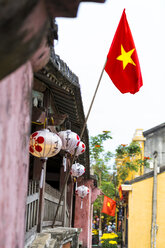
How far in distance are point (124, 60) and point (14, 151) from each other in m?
5.16

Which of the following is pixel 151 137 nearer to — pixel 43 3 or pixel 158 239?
pixel 158 239

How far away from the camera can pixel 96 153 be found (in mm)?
23969

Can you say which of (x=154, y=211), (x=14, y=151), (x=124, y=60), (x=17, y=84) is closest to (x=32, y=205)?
(x=124, y=60)

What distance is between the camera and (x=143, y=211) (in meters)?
21.4

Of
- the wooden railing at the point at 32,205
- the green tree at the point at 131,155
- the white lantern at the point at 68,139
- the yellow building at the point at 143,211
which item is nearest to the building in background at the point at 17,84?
the wooden railing at the point at 32,205

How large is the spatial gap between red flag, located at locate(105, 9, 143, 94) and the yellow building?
47.3 ft

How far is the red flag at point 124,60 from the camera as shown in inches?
293

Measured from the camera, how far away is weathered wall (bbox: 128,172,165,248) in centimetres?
2084

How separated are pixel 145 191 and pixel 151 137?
24.1ft

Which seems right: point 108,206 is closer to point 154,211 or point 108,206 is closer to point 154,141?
point 154,211

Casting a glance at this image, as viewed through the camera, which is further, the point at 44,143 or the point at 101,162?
the point at 101,162

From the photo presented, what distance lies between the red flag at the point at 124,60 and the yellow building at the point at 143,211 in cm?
1441

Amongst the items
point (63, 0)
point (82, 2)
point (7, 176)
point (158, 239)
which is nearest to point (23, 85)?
point (7, 176)

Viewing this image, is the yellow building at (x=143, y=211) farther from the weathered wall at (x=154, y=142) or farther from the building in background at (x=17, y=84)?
the building in background at (x=17, y=84)
